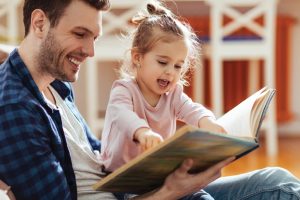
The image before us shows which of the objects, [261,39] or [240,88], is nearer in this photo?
[261,39]

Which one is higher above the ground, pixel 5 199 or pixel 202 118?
pixel 202 118

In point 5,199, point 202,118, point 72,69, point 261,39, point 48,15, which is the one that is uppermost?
point 261,39

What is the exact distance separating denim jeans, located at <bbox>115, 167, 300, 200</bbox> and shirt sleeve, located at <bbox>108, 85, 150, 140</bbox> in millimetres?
238

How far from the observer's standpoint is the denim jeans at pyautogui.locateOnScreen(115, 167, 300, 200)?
82 cm

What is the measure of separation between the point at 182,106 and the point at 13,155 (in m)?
0.50

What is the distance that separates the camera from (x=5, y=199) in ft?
1.95

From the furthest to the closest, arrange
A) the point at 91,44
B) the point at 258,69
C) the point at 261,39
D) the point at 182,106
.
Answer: the point at 258,69 → the point at 261,39 → the point at 182,106 → the point at 91,44

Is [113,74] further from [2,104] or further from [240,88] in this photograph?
[2,104]

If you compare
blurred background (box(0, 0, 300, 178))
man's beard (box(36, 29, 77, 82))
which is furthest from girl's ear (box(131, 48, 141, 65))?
blurred background (box(0, 0, 300, 178))

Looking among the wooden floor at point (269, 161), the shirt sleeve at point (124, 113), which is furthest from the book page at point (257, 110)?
the wooden floor at point (269, 161)

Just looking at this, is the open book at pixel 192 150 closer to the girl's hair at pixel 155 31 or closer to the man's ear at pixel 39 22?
the girl's hair at pixel 155 31

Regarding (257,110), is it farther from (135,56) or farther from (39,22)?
(39,22)

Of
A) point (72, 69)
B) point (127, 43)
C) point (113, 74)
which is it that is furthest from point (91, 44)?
point (113, 74)

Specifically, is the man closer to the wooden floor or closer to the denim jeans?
the denim jeans
